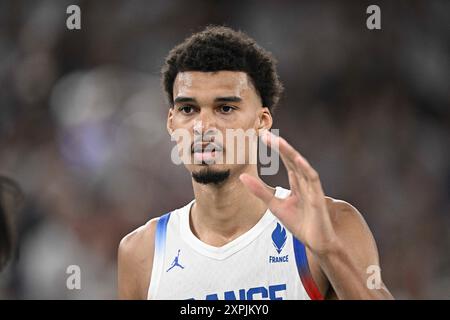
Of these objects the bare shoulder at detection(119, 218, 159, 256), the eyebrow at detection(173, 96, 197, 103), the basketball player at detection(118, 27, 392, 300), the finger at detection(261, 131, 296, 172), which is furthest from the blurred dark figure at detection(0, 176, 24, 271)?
the bare shoulder at detection(119, 218, 159, 256)

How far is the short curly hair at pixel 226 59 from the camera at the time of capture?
158 inches

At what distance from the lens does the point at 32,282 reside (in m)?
5.90

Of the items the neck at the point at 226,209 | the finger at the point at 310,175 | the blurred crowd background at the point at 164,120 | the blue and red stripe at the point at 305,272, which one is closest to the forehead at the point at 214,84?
the neck at the point at 226,209

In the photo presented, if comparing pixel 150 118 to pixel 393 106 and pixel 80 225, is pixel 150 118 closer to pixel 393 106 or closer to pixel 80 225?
pixel 80 225

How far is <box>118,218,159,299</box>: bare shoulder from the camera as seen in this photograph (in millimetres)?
4168

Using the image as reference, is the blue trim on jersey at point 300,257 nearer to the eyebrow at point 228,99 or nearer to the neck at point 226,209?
the neck at point 226,209

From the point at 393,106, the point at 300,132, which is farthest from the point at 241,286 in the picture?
the point at 393,106

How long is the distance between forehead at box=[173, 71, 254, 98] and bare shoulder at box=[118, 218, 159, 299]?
0.96 meters

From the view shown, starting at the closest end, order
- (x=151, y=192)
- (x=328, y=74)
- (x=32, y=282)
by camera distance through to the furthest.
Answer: (x=32, y=282) < (x=151, y=192) < (x=328, y=74)

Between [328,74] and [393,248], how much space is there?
6.09 ft

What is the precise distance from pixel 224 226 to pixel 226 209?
12cm

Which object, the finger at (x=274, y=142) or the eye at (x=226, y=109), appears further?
the eye at (x=226, y=109)

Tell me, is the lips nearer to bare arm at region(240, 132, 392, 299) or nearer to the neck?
the neck

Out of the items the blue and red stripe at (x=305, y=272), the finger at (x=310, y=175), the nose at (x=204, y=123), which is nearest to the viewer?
the finger at (x=310, y=175)
